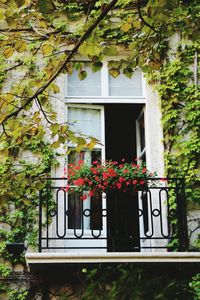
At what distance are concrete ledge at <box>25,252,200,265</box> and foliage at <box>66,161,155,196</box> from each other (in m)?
0.89

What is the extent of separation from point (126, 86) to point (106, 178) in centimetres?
218

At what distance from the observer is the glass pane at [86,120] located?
9664 mm

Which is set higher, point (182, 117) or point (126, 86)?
point (126, 86)

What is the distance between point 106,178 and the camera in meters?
8.45

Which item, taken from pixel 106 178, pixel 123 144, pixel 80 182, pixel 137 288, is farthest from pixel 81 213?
pixel 137 288

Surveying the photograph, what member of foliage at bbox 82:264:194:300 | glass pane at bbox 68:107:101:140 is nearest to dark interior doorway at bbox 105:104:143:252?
glass pane at bbox 68:107:101:140

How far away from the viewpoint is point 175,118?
946 centimetres

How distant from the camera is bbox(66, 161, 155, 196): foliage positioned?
844 cm

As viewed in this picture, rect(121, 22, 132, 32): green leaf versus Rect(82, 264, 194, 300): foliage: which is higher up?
Rect(121, 22, 132, 32): green leaf

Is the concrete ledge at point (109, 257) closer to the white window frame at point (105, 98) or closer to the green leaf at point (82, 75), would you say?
the white window frame at point (105, 98)

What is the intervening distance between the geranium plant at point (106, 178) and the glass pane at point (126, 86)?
179 cm

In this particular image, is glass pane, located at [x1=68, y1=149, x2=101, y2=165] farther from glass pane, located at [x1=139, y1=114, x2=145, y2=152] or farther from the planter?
the planter

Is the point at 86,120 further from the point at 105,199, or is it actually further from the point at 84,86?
the point at 105,199

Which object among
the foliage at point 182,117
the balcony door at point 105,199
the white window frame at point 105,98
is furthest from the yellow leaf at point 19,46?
the foliage at point 182,117
